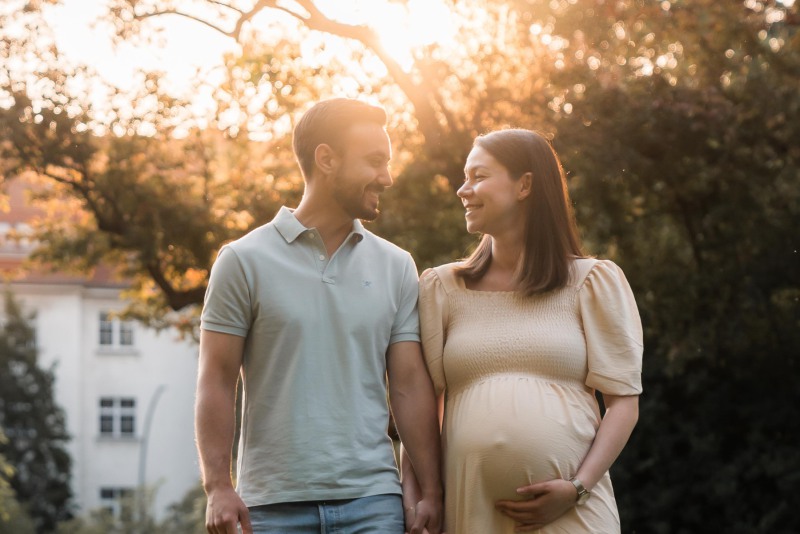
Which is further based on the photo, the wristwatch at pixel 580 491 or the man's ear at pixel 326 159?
the man's ear at pixel 326 159

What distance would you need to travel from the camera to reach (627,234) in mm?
13023

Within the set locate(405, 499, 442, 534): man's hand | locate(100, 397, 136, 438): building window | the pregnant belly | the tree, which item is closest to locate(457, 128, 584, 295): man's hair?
the pregnant belly

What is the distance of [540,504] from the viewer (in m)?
3.95

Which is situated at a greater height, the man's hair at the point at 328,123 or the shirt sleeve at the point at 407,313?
the man's hair at the point at 328,123

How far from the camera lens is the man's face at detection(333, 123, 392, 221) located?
4.12 metres

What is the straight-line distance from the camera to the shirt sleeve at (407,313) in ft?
13.8

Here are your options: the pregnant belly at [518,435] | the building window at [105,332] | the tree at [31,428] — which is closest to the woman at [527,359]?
the pregnant belly at [518,435]

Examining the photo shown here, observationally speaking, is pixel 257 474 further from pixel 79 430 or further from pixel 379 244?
pixel 79 430

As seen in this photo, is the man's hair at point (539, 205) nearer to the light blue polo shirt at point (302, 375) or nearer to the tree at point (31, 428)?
the light blue polo shirt at point (302, 375)

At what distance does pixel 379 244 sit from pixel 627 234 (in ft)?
29.7

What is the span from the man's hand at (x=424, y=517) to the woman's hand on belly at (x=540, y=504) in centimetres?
23

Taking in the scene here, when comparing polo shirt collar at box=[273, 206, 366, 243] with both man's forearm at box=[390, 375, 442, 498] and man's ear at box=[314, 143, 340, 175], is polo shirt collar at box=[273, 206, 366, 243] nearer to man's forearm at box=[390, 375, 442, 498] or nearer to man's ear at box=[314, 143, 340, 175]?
man's ear at box=[314, 143, 340, 175]

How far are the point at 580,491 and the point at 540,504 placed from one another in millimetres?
130

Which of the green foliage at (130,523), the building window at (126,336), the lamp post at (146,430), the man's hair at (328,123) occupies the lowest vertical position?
the green foliage at (130,523)
